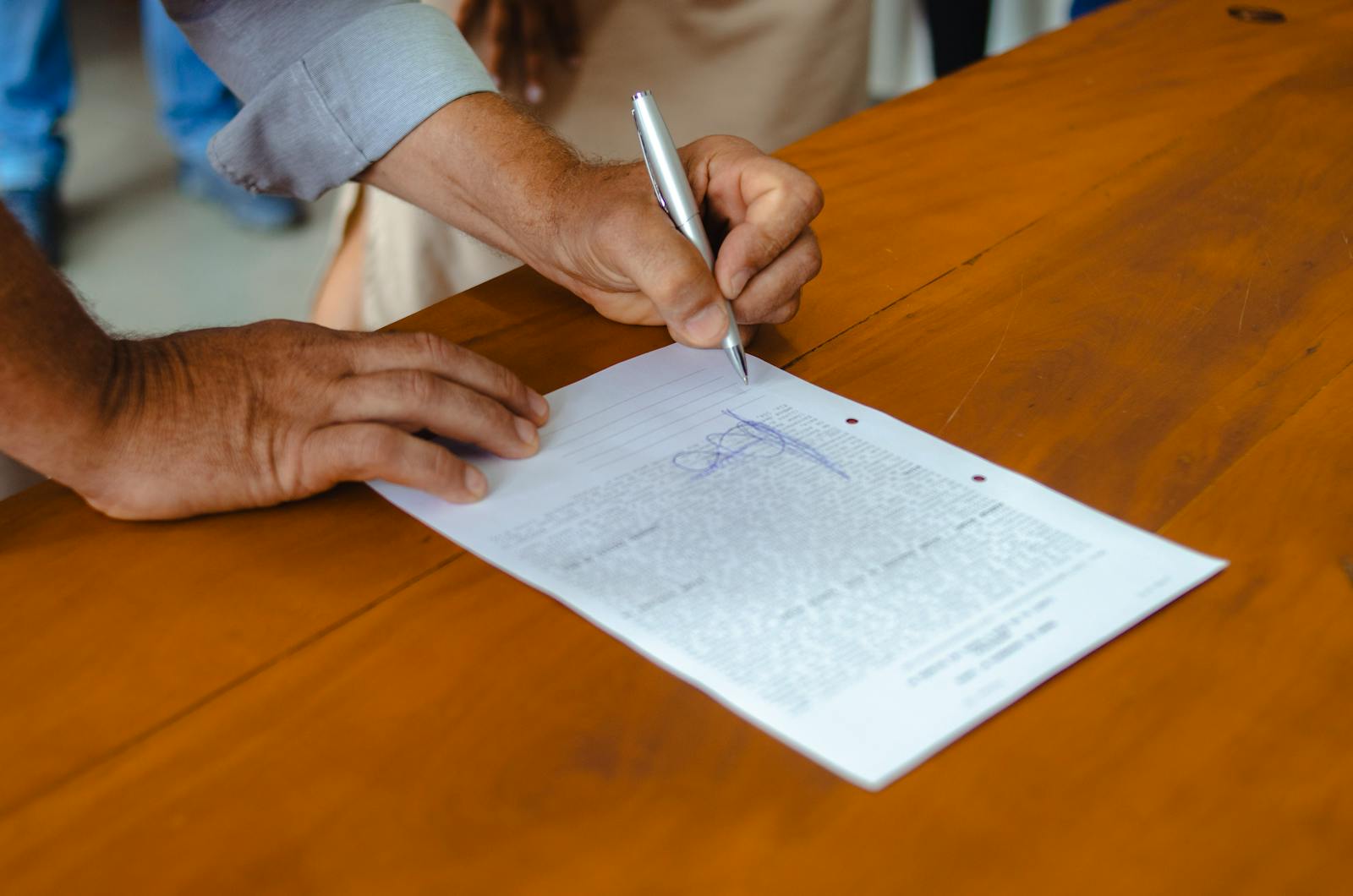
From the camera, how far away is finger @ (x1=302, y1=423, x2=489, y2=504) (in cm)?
61

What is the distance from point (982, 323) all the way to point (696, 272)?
0.20 metres

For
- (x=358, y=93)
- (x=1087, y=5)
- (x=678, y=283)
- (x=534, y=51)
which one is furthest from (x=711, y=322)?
(x=1087, y=5)

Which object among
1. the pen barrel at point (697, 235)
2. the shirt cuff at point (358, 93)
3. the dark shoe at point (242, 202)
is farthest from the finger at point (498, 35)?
the dark shoe at point (242, 202)

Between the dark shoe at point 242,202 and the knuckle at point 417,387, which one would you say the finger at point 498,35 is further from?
the dark shoe at point 242,202

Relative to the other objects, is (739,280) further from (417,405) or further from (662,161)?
(417,405)

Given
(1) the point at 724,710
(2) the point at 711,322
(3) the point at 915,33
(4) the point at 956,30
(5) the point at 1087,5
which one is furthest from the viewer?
(3) the point at 915,33

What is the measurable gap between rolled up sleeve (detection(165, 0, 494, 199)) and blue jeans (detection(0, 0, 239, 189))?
1.81 metres

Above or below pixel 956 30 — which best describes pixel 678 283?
above

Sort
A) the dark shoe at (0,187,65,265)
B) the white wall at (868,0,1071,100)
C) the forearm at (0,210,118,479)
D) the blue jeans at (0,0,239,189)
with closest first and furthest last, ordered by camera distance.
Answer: the forearm at (0,210,118,479)
the dark shoe at (0,187,65,265)
the blue jeans at (0,0,239,189)
the white wall at (868,0,1071,100)

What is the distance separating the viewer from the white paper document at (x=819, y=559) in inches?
19.3

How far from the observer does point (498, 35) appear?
130cm

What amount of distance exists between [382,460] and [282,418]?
2.4 inches

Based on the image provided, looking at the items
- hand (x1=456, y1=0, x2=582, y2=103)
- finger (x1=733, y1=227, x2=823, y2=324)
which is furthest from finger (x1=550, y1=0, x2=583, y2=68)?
finger (x1=733, y1=227, x2=823, y2=324)
